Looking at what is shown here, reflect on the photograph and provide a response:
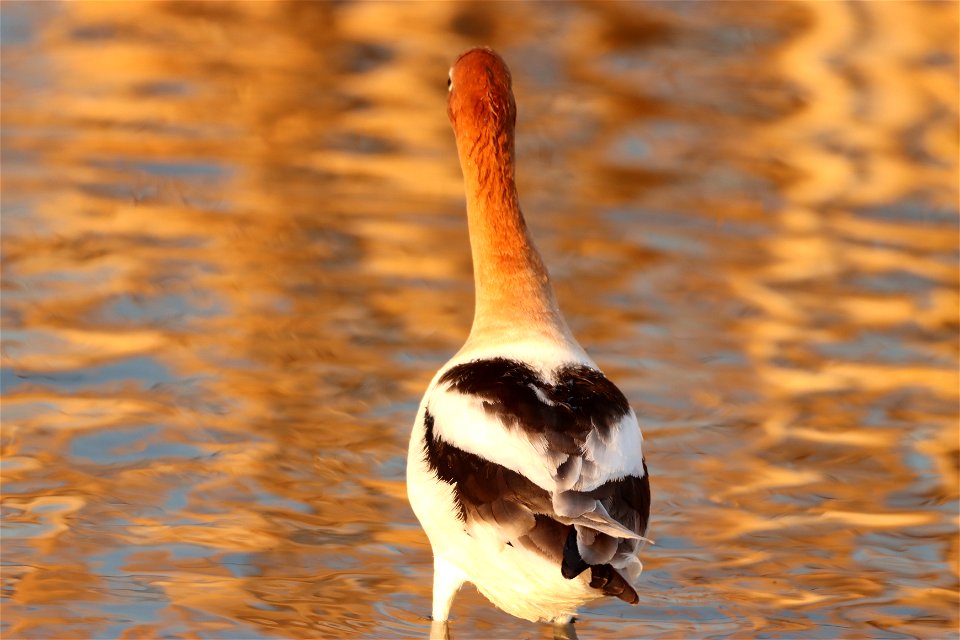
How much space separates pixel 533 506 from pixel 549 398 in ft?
1.55

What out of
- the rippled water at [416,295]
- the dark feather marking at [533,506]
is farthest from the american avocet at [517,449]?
the rippled water at [416,295]

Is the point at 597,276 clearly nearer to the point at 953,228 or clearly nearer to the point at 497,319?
the point at 953,228

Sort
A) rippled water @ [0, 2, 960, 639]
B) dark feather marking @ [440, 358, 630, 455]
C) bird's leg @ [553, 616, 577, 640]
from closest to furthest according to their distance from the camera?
dark feather marking @ [440, 358, 630, 455] < bird's leg @ [553, 616, 577, 640] < rippled water @ [0, 2, 960, 639]

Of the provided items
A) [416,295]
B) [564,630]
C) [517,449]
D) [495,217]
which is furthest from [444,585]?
[416,295]

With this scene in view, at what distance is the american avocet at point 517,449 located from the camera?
530 centimetres

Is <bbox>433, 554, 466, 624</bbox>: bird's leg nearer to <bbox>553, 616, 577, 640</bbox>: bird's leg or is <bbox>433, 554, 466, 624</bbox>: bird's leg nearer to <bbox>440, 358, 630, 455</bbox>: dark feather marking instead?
<bbox>553, 616, 577, 640</bbox>: bird's leg

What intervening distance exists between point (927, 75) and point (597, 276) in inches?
253

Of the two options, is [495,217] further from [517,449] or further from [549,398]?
[517,449]

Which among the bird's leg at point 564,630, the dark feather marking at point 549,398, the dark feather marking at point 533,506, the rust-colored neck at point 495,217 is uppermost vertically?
the rust-colored neck at point 495,217

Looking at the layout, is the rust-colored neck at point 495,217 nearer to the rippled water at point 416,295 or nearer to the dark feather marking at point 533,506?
the dark feather marking at point 533,506

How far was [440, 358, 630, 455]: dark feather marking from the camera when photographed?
550 cm

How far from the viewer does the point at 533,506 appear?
5.32 meters

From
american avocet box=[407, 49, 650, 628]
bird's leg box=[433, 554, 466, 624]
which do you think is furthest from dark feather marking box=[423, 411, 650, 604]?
bird's leg box=[433, 554, 466, 624]

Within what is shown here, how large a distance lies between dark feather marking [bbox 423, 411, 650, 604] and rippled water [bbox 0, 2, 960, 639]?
0.87 metres
